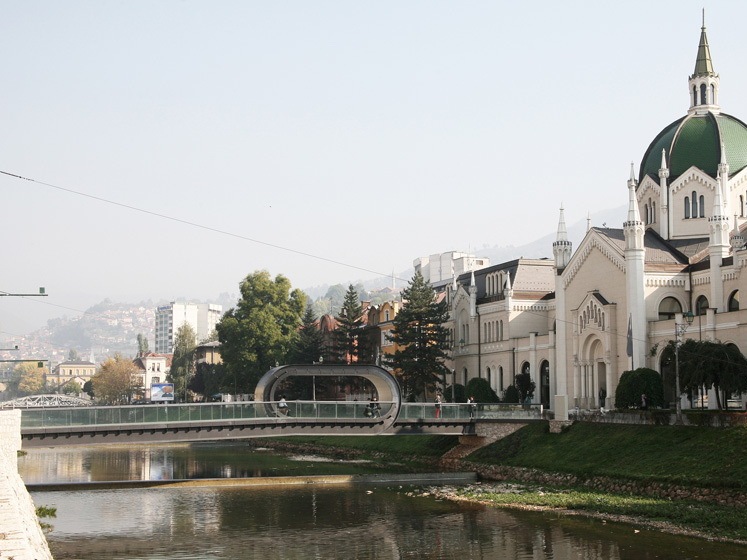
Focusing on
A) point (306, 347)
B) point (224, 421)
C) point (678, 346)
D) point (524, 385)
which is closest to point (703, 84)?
point (524, 385)

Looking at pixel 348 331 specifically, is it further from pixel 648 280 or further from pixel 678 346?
pixel 678 346

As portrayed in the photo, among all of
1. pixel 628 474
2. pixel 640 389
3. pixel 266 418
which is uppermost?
pixel 640 389

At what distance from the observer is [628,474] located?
52344 mm

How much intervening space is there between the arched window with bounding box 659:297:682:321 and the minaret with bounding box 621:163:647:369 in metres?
1.78

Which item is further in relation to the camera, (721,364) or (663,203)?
(663,203)

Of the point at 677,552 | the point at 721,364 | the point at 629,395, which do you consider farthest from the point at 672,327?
the point at 677,552

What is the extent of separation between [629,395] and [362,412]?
16892 millimetres

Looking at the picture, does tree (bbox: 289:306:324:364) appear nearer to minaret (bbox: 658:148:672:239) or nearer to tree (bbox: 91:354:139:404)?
minaret (bbox: 658:148:672:239)

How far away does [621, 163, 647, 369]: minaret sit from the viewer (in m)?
72.1

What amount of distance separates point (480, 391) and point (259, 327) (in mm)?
33415

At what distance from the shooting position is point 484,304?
95.1 m

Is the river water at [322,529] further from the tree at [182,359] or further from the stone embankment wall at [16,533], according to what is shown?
the tree at [182,359]

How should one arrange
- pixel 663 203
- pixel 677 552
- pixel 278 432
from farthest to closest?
pixel 663 203, pixel 278 432, pixel 677 552

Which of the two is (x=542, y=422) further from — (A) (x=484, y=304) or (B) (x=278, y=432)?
(A) (x=484, y=304)
